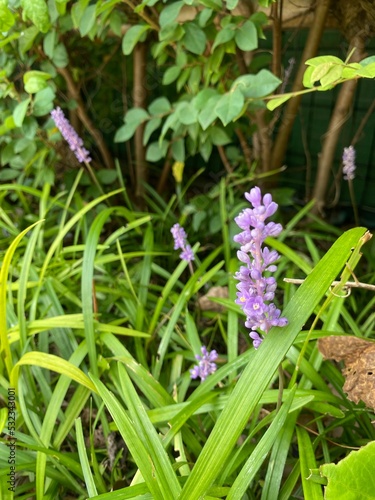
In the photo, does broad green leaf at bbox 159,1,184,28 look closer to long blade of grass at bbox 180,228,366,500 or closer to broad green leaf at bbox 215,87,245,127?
broad green leaf at bbox 215,87,245,127

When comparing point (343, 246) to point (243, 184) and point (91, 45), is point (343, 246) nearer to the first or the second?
point (243, 184)

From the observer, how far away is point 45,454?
0.95 metres

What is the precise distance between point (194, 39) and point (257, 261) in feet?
2.95

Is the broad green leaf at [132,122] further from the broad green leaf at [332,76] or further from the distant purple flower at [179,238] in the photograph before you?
the broad green leaf at [332,76]

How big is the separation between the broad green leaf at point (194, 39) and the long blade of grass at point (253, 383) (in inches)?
33.1

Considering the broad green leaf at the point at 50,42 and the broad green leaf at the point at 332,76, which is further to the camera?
the broad green leaf at the point at 50,42

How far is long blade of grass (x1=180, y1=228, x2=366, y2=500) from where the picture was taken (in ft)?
2.21

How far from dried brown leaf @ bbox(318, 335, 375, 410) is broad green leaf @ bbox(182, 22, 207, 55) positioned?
2.75 feet

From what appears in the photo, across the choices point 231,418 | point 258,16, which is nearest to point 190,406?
point 231,418

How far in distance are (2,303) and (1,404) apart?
1.18 ft

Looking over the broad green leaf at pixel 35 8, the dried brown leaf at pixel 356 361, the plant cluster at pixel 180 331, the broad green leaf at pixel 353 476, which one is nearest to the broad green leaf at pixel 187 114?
the plant cluster at pixel 180 331

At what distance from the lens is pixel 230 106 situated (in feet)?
3.71

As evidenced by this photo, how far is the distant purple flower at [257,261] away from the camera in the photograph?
618mm

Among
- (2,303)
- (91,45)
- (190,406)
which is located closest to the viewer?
(190,406)
